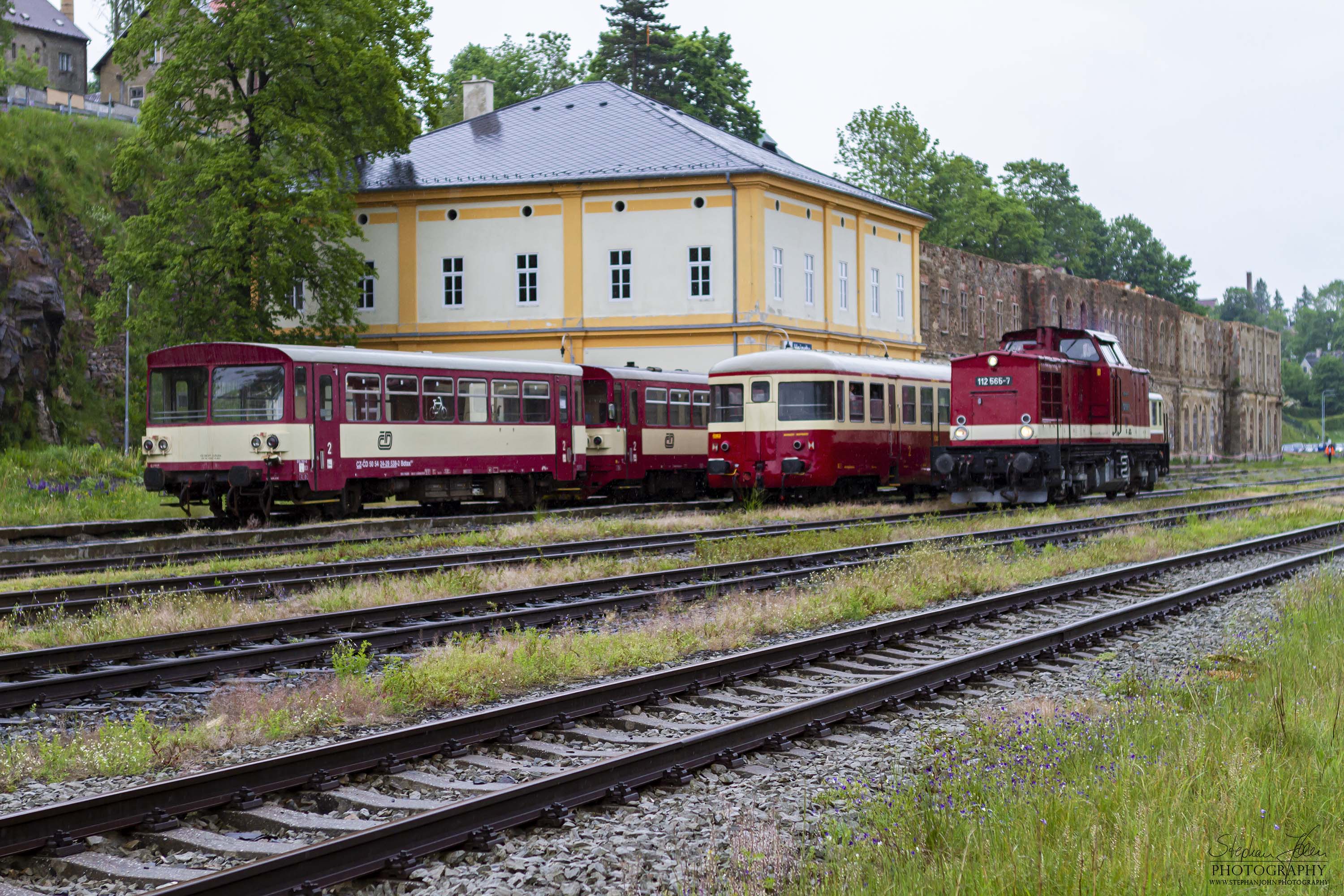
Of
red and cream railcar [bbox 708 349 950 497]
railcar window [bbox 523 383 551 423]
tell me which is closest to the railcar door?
railcar window [bbox 523 383 551 423]

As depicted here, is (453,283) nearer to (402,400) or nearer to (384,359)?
(402,400)

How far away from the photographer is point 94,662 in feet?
32.9

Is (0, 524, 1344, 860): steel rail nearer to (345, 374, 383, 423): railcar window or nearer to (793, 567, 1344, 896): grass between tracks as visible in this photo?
(793, 567, 1344, 896): grass between tracks

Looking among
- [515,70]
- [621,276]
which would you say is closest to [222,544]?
[621,276]

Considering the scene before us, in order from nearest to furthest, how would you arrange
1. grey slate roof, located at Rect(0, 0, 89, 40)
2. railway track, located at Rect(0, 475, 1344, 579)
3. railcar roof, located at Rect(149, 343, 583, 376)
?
1. railway track, located at Rect(0, 475, 1344, 579)
2. railcar roof, located at Rect(149, 343, 583, 376)
3. grey slate roof, located at Rect(0, 0, 89, 40)

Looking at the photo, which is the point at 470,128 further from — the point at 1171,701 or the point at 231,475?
the point at 1171,701

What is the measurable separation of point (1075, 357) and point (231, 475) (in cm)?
1697

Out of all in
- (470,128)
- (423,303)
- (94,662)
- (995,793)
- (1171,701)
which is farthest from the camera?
(470,128)

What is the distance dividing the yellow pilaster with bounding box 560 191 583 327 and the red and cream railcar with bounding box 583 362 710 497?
366 inches

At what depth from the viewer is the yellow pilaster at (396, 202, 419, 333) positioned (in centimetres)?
4256

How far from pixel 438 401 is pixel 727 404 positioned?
6099 mm

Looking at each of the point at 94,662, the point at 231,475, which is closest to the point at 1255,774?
the point at 94,662

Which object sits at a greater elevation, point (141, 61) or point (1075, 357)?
point (141, 61)

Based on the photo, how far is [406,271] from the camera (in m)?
42.7
